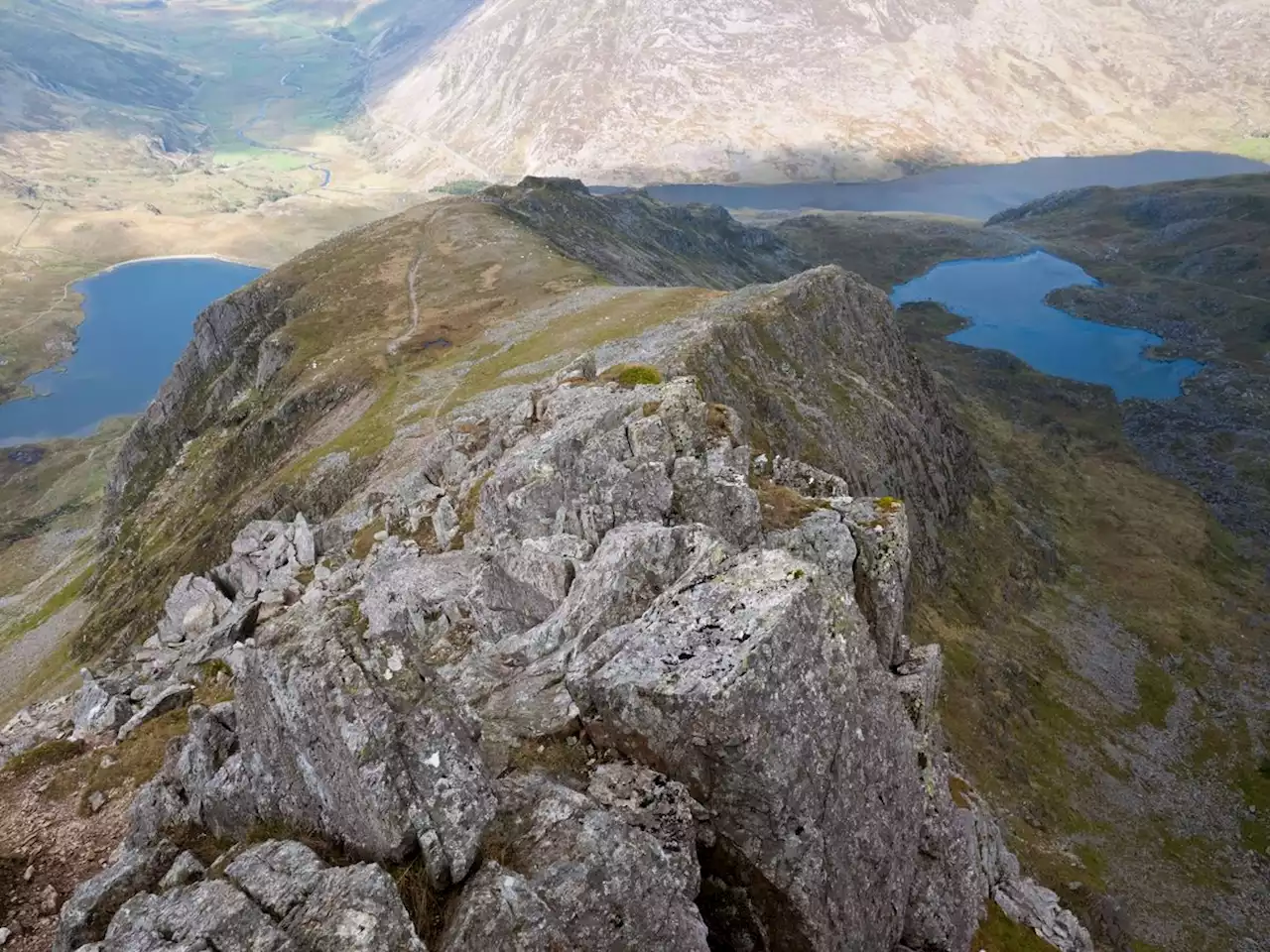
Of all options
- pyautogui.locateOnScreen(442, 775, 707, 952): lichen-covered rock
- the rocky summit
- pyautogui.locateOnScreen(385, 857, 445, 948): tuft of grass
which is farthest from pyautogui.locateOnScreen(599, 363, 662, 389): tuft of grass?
pyautogui.locateOnScreen(385, 857, 445, 948): tuft of grass

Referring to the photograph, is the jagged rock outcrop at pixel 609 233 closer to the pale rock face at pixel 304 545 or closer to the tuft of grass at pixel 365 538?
the pale rock face at pixel 304 545

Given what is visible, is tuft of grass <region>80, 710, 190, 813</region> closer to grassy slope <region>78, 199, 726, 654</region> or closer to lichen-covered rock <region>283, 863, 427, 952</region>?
lichen-covered rock <region>283, 863, 427, 952</region>

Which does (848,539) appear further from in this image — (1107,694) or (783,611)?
(1107,694)

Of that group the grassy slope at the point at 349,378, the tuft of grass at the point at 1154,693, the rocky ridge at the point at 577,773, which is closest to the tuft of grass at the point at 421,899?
the rocky ridge at the point at 577,773

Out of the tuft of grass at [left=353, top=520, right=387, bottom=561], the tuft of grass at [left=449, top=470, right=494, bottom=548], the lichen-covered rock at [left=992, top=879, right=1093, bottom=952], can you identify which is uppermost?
the tuft of grass at [left=449, top=470, right=494, bottom=548]

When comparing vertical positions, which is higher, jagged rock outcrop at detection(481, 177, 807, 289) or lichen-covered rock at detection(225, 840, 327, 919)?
lichen-covered rock at detection(225, 840, 327, 919)

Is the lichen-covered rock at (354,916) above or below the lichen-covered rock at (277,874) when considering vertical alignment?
above
